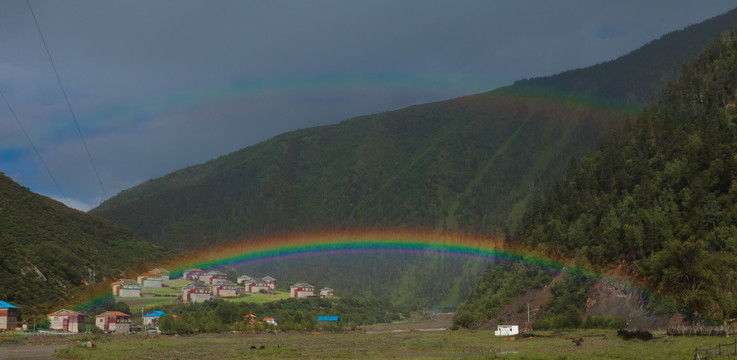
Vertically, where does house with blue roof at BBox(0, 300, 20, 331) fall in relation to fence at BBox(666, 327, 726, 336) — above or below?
above

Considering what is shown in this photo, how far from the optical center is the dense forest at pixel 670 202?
8750cm

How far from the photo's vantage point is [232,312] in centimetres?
17800

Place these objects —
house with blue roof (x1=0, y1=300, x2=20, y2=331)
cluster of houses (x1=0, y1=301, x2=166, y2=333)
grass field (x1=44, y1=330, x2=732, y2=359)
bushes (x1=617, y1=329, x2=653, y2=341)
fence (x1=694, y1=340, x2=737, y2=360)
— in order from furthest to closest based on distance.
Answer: cluster of houses (x1=0, y1=301, x2=166, y2=333), house with blue roof (x1=0, y1=300, x2=20, y2=331), bushes (x1=617, y1=329, x2=653, y2=341), grass field (x1=44, y1=330, x2=732, y2=359), fence (x1=694, y1=340, x2=737, y2=360)

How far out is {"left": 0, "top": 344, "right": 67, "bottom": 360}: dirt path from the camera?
8494 cm

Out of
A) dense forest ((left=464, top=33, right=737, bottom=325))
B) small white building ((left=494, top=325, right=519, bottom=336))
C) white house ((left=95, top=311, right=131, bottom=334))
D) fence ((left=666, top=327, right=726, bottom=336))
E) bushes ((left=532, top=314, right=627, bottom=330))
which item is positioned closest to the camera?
fence ((left=666, top=327, right=726, bottom=336))

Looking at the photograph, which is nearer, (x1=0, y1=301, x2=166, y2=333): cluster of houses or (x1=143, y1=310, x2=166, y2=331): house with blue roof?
(x1=0, y1=301, x2=166, y2=333): cluster of houses

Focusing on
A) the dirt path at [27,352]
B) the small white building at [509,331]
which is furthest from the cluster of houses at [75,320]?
the small white building at [509,331]

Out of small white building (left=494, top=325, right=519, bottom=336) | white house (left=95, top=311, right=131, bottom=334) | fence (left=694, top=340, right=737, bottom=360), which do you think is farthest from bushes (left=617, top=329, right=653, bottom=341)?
white house (left=95, top=311, right=131, bottom=334)

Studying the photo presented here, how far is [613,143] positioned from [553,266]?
1427 inches

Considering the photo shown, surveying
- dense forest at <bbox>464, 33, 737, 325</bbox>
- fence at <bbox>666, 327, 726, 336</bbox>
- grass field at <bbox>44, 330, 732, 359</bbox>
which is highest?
dense forest at <bbox>464, 33, 737, 325</bbox>

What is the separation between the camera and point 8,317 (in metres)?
134

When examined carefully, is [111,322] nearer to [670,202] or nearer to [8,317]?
[8,317]

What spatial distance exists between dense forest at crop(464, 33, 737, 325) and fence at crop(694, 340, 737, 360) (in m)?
19.6

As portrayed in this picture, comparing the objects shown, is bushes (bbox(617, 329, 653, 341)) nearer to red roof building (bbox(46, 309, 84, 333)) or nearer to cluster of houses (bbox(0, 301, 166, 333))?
cluster of houses (bbox(0, 301, 166, 333))
